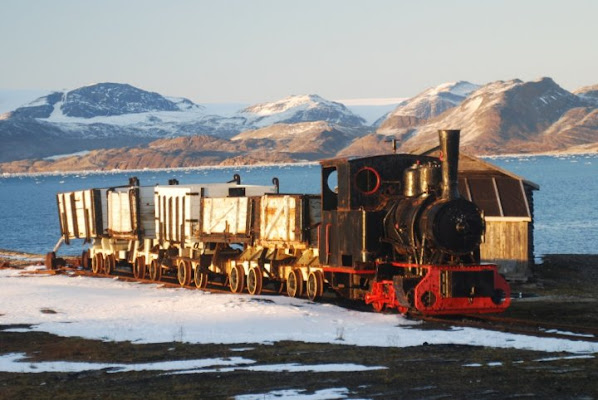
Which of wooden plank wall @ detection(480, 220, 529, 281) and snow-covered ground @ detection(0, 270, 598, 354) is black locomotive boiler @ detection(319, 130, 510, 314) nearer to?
snow-covered ground @ detection(0, 270, 598, 354)

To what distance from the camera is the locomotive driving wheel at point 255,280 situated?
31.9m

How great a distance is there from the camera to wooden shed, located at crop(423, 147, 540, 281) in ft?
123

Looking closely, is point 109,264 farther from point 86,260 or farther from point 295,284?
point 295,284

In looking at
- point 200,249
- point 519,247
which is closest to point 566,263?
point 519,247

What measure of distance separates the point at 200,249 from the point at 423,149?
960 centimetres

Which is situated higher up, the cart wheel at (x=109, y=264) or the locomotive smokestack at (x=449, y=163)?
the locomotive smokestack at (x=449, y=163)

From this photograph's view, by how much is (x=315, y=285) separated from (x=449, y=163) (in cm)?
656

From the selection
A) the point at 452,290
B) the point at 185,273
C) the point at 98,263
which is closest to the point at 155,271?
the point at 185,273

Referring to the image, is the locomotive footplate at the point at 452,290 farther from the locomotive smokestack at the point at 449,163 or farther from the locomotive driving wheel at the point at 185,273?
the locomotive driving wheel at the point at 185,273

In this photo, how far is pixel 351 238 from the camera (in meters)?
25.9

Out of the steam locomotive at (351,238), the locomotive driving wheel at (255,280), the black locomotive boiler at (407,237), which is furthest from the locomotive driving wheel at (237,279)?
the black locomotive boiler at (407,237)

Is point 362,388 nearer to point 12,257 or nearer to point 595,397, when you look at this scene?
point 595,397

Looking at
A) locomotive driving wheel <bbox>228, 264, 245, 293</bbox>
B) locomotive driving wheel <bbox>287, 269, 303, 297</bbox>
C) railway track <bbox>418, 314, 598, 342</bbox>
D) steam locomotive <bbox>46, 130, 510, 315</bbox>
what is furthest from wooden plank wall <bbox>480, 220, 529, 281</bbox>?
railway track <bbox>418, 314, 598, 342</bbox>

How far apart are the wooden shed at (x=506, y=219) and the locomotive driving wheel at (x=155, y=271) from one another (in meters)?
11.0
